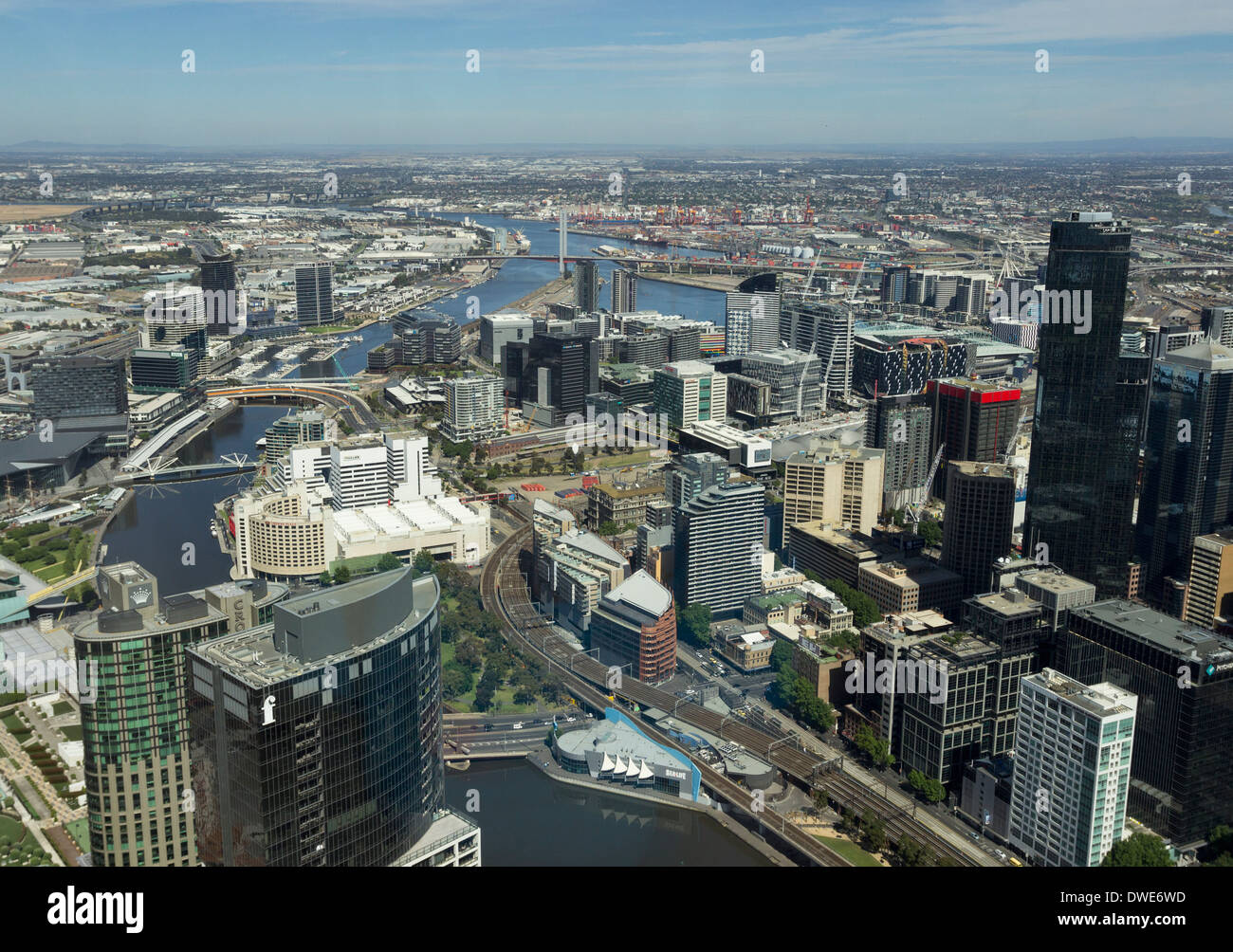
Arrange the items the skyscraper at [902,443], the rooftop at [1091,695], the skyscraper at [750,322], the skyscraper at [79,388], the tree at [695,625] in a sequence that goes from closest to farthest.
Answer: the rooftop at [1091,695], the tree at [695,625], the skyscraper at [902,443], the skyscraper at [79,388], the skyscraper at [750,322]

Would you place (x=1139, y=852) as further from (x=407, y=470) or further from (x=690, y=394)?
(x=690, y=394)

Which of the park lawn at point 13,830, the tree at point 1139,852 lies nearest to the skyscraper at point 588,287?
the park lawn at point 13,830

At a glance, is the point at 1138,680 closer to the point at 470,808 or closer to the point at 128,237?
the point at 470,808

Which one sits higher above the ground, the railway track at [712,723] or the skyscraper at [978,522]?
the skyscraper at [978,522]

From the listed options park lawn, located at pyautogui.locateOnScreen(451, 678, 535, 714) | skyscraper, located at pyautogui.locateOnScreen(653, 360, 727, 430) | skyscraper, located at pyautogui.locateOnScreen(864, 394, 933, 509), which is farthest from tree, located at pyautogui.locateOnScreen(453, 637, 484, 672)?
skyscraper, located at pyautogui.locateOnScreen(653, 360, 727, 430)

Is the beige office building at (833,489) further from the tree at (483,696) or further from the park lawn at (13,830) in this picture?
the park lawn at (13,830)

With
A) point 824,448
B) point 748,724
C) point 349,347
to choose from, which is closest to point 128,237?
point 349,347
